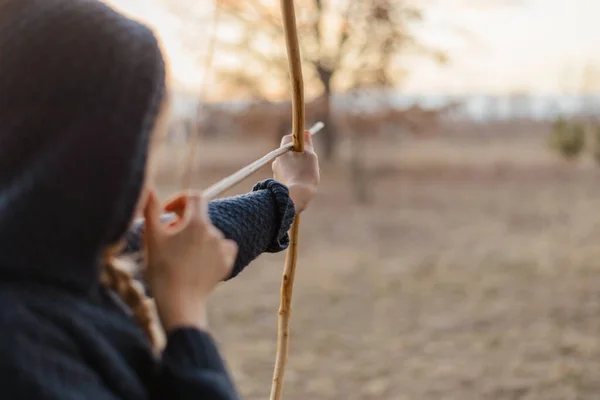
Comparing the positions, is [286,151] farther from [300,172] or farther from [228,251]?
[228,251]

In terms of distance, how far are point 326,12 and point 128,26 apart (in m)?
10.3

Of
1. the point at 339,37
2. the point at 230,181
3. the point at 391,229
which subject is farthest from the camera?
the point at 339,37

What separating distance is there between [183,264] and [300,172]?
48 cm

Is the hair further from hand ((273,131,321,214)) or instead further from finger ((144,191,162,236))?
hand ((273,131,321,214))

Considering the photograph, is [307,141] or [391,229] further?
[391,229]

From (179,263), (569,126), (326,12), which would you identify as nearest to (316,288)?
(179,263)

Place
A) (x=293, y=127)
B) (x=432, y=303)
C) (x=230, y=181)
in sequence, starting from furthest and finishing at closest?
(x=432, y=303) < (x=293, y=127) < (x=230, y=181)

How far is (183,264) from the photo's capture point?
66 centimetres

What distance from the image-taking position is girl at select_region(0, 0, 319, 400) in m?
0.58

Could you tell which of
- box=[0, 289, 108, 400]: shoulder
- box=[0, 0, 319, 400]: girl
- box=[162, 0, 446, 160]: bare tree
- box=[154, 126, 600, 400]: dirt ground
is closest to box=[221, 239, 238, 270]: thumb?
box=[0, 0, 319, 400]: girl

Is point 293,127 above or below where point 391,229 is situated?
above

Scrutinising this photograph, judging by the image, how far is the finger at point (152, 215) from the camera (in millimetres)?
670

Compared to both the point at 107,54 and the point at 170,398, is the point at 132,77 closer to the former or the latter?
the point at 107,54

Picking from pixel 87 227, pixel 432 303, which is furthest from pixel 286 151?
pixel 432 303
